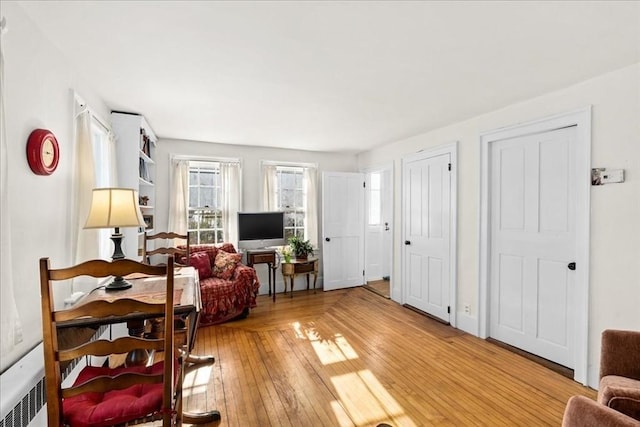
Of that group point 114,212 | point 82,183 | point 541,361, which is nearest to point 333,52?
point 114,212

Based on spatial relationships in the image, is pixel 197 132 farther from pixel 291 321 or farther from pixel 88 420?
pixel 88 420

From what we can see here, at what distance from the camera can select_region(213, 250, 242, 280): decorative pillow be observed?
3.96 metres

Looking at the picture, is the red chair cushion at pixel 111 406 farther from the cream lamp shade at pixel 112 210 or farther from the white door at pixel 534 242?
the white door at pixel 534 242

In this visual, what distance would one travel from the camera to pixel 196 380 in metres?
2.47

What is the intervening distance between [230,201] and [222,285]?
1.46 meters

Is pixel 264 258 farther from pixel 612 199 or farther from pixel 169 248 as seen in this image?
pixel 612 199

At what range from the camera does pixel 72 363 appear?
1933 millimetres

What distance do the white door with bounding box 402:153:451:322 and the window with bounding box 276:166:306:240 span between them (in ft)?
5.96

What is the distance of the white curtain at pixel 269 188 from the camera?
4.92 m

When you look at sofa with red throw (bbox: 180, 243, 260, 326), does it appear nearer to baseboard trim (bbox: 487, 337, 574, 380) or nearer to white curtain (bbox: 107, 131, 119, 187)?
white curtain (bbox: 107, 131, 119, 187)

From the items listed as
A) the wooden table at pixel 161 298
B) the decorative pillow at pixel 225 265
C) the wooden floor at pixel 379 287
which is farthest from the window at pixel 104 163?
the wooden floor at pixel 379 287

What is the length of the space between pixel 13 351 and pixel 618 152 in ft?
13.0

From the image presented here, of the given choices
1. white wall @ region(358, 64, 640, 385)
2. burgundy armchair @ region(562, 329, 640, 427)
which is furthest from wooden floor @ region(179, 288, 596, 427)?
white wall @ region(358, 64, 640, 385)

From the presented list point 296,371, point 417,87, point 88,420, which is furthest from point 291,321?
point 417,87
